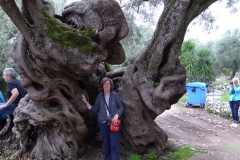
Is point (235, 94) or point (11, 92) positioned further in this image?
point (235, 94)

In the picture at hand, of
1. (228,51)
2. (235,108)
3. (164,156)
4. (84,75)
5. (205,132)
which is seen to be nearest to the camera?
(84,75)

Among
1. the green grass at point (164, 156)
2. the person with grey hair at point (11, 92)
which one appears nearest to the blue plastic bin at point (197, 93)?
the green grass at point (164, 156)

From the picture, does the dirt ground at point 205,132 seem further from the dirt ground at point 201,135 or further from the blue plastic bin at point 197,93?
the blue plastic bin at point 197,93

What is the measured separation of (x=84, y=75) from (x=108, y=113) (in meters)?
1.12

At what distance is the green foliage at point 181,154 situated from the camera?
22.3 feet

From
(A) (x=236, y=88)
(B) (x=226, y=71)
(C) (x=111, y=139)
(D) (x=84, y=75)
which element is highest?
(D) (x=84, y=75)

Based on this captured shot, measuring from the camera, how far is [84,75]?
6.38m

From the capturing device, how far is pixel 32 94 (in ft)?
20.0

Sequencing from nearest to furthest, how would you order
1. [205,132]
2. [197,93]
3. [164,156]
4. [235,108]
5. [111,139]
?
[111,139], [164,156], [205,132], [235,108], [197,93]

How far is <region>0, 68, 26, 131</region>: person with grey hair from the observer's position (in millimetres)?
6984

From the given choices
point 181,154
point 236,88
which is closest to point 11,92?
point 181,154

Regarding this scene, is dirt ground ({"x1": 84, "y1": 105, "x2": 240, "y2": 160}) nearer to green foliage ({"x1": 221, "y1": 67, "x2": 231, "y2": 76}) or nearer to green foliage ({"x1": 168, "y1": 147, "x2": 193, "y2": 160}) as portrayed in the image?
green foliage ({"x1": 168, "y1": 147, "x2": 193, "y2": 160})

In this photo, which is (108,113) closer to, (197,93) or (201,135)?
(201,135)

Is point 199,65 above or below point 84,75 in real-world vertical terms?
below
